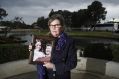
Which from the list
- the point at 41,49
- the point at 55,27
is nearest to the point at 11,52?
the point at 41,49

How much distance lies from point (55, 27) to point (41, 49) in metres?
0.34

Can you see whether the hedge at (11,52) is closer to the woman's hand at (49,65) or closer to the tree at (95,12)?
the woman's hand at (49,65)

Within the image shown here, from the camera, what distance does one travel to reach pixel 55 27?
14.0 ft

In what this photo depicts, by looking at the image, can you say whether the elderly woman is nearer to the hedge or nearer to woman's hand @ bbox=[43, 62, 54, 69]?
woman's hand @ bbox=[43, 62, 54, 69]

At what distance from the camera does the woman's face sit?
425 cm

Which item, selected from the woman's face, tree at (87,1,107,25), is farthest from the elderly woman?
tree at (87,1,107,25)

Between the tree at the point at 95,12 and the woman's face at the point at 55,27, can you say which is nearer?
the woman's face at the point at 55,27

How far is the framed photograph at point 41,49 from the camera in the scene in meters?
4.27

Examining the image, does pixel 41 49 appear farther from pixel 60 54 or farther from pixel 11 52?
pixel 11 52

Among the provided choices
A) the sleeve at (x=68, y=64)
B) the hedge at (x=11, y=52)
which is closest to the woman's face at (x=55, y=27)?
the sleeve at (x=68, y=64)

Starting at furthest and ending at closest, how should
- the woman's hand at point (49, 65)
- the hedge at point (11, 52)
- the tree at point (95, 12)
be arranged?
the tree at point (95, 12)
the hedge at point (11, 52)
the woman's hand at point (49, 65)

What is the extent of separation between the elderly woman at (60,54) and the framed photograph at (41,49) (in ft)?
0.25

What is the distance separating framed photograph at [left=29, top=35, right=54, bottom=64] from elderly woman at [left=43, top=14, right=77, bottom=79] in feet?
0.25

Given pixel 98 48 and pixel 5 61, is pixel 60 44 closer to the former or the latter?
pixel 5 61
